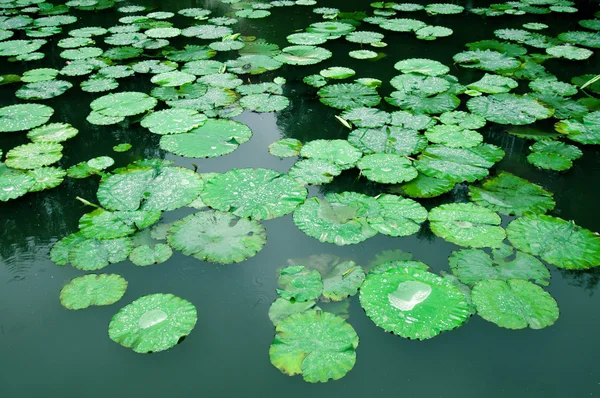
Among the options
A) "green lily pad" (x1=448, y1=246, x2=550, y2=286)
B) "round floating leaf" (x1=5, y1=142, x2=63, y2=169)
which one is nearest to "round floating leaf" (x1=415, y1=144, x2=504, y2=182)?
"green lily pad" (x1=448, y1=246, x2=550, y2=286)

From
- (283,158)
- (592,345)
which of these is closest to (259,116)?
Answer: (283,158)

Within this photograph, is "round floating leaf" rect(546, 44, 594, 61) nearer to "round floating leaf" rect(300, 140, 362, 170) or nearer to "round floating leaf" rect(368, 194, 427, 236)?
"round floating leaf" rect(300, 140, 362, 170)

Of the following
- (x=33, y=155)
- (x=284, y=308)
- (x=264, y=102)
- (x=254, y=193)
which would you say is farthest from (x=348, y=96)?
(x=33, y=155)

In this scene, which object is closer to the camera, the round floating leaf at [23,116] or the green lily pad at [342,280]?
the green lily pad at [342,280]

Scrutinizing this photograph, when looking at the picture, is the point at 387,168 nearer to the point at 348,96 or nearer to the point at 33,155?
the point at 348,96

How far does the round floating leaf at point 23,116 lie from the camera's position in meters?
3.57

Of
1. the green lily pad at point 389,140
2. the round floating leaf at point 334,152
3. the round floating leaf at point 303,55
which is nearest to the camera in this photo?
the round floating leaf at point 334,152

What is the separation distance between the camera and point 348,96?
13.2 feet

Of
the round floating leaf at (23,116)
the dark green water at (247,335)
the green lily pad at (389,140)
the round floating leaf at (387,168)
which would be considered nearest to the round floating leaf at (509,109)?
the dark green water at (247,335)

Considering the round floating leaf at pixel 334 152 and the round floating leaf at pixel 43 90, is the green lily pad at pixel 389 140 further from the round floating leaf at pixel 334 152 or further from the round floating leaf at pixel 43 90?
the round floating leaf at pixel 43 90

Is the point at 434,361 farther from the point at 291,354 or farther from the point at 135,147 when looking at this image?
the point at 135,147

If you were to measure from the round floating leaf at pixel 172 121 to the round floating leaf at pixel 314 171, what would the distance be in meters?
1.05

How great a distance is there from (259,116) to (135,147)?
1.09 metres

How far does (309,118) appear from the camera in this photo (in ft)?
12.4
